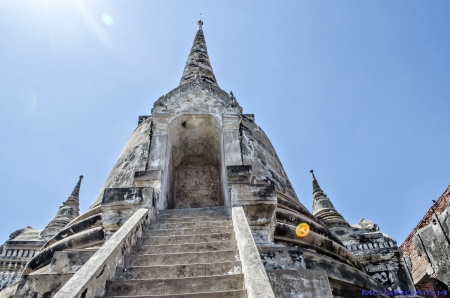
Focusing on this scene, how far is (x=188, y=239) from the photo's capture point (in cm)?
377

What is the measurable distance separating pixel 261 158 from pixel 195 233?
3.31m

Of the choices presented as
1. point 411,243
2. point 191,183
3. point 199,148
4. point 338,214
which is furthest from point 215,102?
point 411,243

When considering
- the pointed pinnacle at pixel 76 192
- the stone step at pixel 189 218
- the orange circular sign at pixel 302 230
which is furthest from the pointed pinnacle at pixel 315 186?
the pointed pinnacle at pixel 76 192

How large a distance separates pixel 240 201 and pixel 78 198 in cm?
984

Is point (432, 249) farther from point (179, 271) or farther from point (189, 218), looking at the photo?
point (179, 271)

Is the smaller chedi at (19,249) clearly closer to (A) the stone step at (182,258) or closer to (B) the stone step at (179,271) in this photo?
(A) the stone step at (182,258)

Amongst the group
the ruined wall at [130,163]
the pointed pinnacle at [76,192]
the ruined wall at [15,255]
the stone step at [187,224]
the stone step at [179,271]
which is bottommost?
the stone step at [179,271]

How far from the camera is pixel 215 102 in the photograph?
704 cm

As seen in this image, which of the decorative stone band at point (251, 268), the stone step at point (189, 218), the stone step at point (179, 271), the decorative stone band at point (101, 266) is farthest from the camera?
the stone step at point (189, 218)

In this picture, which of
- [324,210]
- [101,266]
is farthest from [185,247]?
[324,210]

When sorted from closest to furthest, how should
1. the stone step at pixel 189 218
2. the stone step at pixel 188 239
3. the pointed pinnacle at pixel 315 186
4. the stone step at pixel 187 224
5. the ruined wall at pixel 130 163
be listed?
the stone step at pixel 188 239 < the stone step at pixel 187 224 < the stone step at pixel 189 218 < the ruined wall at pixel 130 163 < the pointed pinnacle at pixel 315 186

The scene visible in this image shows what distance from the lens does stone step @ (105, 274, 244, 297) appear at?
2.67 m

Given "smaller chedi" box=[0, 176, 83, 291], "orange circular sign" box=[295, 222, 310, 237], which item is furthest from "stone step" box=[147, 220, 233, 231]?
"smaller chedi" box=[0, 176, 83, 291]

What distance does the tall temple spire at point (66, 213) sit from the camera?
948cm
